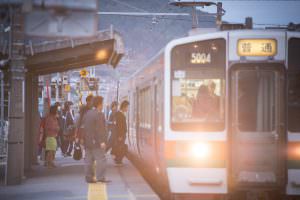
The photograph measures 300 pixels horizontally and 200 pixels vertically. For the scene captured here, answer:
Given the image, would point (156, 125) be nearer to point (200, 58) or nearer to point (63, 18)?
point (200, 58)

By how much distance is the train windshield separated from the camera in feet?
33.6

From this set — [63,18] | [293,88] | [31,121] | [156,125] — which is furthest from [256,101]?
[31,121]

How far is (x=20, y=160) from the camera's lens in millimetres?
13602

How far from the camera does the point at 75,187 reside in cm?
1308

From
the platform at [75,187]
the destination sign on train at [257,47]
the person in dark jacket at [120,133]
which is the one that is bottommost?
the platform at [75,187]

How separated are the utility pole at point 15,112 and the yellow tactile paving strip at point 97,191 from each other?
1.48 metres

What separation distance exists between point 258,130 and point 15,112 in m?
5.43

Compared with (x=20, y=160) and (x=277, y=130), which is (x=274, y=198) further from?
(x=20, y=160)

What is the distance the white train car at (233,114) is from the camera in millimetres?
10102

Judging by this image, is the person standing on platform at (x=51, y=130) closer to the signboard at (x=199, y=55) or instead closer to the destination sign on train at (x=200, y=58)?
the signboard at (x=199, y=55)

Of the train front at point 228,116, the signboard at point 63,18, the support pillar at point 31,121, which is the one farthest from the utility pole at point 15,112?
the signboard at point 63,18

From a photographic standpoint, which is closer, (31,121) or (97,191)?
(97,191)

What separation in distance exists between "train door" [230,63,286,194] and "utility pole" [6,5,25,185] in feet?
16.6

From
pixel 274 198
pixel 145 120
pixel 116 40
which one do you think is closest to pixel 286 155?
pixel 274 198
